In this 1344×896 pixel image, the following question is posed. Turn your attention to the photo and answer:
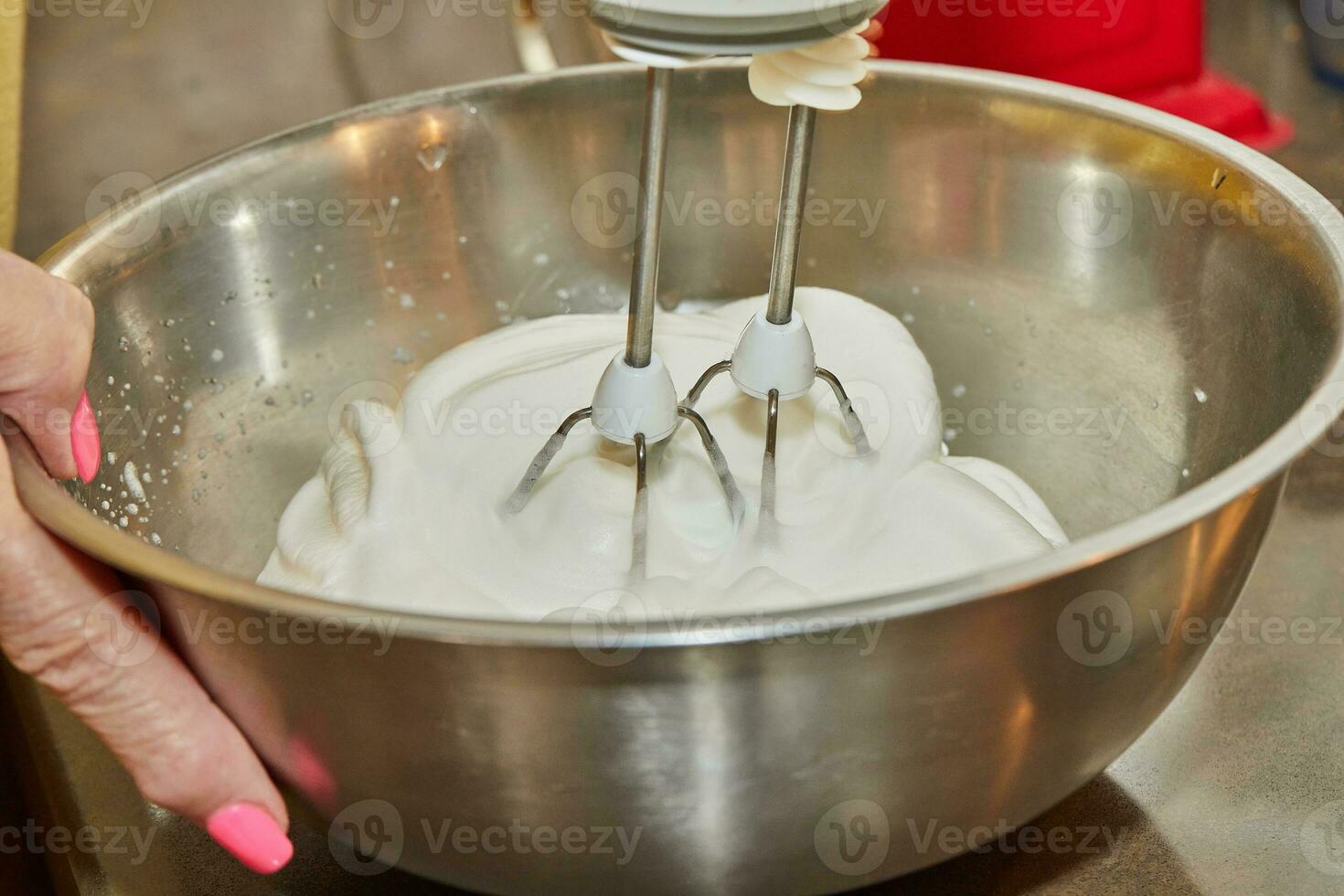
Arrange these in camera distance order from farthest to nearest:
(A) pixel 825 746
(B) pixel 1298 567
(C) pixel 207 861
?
(B) pixel 1298 567 → (C) pixel 207 861 → (A) pixel 825 746

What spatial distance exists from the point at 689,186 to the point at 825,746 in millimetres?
405

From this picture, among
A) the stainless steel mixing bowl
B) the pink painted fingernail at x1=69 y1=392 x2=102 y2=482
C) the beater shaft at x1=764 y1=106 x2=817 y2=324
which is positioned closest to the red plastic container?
the stainless steel mixing bowl

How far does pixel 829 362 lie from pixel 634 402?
0.16 metres

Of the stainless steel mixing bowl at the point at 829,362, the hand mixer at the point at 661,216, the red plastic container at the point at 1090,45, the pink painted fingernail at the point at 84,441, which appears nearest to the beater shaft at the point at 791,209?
the hand mixer at the point at 661,216

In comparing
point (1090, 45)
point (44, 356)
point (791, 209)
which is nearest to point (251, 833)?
point (44, 356)

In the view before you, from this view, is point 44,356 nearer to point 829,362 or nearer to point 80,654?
point 80,654

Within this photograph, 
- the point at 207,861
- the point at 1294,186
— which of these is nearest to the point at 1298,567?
the point at 1294,186

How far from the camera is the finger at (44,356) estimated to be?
410 mm

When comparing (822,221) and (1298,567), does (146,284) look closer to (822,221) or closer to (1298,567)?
(822,221)

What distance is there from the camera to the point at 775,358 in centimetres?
52

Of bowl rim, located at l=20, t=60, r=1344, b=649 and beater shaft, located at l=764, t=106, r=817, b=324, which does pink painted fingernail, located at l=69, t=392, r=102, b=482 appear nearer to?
bowl rim, located at l=20, t=60, r=1344, b=649

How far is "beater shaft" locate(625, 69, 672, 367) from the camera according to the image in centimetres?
41

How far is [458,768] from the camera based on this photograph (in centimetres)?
36

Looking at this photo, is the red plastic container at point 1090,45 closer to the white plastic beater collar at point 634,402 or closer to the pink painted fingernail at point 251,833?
the white plastic beater collar at point 634,402
